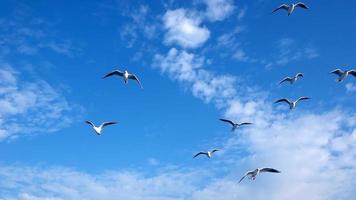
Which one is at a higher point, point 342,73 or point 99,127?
point 342,73

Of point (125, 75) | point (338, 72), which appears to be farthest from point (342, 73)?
point (125, 75)

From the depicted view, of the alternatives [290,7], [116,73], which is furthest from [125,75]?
[290,7]

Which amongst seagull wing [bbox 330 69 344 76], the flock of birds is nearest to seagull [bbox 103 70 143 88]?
the flock of birds

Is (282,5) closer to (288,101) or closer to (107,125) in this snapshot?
(288,101)

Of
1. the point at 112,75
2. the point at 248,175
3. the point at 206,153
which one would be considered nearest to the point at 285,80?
the point at 206,153

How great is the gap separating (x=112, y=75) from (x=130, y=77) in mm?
2400

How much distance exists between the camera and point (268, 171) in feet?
190

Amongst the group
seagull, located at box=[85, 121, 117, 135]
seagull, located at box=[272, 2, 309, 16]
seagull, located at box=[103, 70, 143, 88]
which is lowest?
seagull, located at box=[85, 121, 117, 135]

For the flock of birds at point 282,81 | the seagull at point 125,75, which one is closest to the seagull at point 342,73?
the flock of birds at point 282,81

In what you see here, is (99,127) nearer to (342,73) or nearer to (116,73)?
(116,73)

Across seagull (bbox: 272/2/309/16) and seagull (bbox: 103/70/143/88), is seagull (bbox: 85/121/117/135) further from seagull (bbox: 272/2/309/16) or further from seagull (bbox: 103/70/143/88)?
seagull (bbox: 272/2/309/16)

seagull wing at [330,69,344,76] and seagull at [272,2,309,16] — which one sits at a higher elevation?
seagull at [272,2,309,16]

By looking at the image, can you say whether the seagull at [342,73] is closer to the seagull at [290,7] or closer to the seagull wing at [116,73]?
the seagull at [290,7]

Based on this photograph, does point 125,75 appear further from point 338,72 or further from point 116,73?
point 338,72
